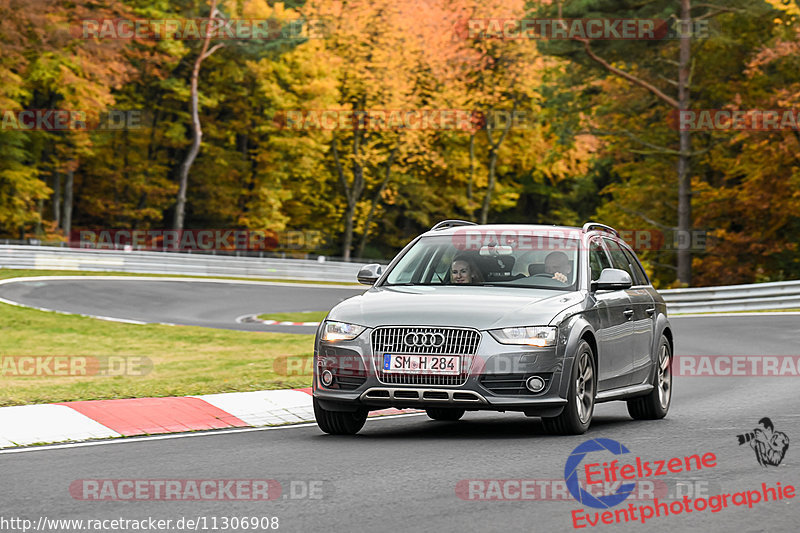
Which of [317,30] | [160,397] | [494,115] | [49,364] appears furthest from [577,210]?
[160,397]

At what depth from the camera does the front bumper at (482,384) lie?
31.6ft

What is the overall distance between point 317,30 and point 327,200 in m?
10.3

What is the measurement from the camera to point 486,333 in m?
9.66

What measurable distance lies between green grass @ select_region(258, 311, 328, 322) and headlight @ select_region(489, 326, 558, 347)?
23205mm

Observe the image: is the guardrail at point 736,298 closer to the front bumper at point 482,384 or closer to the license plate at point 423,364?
the front bumper at point 482,384

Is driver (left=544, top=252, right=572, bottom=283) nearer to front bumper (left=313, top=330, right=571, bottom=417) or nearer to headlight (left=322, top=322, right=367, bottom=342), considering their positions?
front bumper (left=313, top=330, right=571, bottom=417)

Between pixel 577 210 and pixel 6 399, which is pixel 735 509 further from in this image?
pixel 577 210

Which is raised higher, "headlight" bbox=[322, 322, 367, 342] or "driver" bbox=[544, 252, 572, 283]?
"driver" bbox=[544, 252, 572, 283]

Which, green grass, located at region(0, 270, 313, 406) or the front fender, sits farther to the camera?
green grass, located at region(0, 270, 313, 406)

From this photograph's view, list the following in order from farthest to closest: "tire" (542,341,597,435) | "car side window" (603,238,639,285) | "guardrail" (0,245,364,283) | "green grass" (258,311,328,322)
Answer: "guardrail" (0,245,364,283) → "green grass" (258,311,328,322) → "car side window" (603,238,639,285) → "tire" (542,341,597,435)

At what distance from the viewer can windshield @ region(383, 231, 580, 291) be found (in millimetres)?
10953

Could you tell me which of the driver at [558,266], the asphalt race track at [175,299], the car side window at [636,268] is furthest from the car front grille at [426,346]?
the asphalt race track at [175,299]

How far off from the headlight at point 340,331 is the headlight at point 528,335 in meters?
1.10

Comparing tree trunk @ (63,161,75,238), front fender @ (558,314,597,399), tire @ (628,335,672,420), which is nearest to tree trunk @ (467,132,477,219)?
tree trunk @ (63,161,75,238)
